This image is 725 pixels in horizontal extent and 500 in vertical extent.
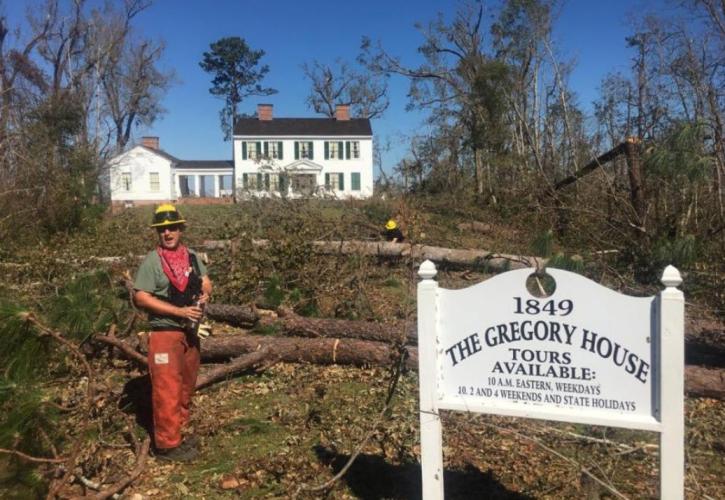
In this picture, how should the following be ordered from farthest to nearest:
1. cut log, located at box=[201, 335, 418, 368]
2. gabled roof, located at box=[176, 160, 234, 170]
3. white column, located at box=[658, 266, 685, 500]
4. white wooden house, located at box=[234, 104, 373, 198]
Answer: gabled roof, located at box=[176, 160, 234, 170], white wooden house, located at box=[234, 104, 373, 198], cut log, located at box=[201, 335, 418, 368], white column, located at box=[658, 266, 685, 500]

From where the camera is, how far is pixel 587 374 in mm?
2582

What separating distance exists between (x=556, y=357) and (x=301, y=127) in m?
47.1

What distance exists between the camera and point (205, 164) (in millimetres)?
52844

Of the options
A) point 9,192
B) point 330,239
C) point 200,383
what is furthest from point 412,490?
point 9,192

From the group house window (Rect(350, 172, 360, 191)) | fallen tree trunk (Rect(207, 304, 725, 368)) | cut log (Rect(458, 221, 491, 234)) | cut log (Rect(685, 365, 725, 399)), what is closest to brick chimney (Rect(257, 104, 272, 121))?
house window (Rect(350, 172, 360, 191))

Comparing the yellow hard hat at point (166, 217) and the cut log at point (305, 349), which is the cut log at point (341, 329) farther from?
the yellow hard hat at point (166, 217)

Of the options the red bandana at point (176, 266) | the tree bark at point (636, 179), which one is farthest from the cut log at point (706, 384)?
the tree bark at point (636, 179)

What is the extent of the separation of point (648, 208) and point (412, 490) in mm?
7277

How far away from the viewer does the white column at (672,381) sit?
7.83ft

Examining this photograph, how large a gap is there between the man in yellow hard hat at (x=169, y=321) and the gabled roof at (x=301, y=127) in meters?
44.2

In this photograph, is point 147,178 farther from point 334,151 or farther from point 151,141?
point 334,151

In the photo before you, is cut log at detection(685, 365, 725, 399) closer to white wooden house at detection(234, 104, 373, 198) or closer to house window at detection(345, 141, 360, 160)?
white wooden house at detection(234, 104, 373, 198)

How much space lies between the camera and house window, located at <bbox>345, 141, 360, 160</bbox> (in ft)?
156

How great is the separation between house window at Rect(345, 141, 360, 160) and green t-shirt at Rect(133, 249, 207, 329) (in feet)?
145
